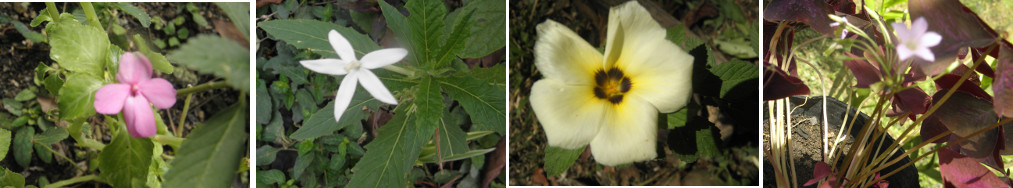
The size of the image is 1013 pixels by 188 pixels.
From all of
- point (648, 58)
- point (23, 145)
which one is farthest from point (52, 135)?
point (648, 58)

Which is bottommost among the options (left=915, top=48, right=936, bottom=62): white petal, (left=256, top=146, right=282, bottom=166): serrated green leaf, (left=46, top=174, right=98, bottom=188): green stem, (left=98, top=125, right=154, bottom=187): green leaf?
(left=46, top=174, right=98, bottom=188): green stem

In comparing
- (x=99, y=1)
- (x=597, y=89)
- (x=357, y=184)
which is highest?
(x=99, y=1)

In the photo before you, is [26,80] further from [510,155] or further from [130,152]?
[510,155]

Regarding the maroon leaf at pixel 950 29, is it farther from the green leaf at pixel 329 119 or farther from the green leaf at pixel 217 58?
the green leaf at pixel 217 58

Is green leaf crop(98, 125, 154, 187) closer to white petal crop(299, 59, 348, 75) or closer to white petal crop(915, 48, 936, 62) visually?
white petal crop(299, 59, 348, 75)

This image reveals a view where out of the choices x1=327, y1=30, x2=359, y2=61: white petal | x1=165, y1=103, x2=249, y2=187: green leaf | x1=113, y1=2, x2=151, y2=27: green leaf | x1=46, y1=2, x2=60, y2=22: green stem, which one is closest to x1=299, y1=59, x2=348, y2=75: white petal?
x1=327, y1=30, x2=359, y2=61: white petal

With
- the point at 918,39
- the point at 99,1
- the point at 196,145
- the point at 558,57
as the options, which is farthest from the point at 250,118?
the point at 918,39

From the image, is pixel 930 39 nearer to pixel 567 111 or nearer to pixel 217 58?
pixel 567 111
